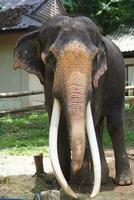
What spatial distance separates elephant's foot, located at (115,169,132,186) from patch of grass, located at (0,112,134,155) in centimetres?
334

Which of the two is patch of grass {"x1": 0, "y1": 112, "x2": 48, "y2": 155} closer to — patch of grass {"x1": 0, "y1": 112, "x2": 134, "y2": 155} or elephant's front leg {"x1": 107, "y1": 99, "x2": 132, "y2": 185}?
patch of grass {"x1": 0, "y1": 112, "x2": 134, "y2": 155}

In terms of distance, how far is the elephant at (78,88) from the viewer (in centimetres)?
489

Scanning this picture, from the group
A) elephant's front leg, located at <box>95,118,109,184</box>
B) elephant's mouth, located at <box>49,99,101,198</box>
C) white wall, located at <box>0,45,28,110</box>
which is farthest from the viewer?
white wall, located at <box>0,45,28,110</box>

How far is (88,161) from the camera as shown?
5883 millimetres

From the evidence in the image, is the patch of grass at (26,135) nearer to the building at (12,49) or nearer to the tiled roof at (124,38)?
the building at (12,49)

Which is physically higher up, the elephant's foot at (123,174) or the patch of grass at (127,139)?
the elephant's foot at (123,174)

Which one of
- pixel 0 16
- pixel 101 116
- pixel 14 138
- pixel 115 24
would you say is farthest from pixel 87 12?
pixel 101 116

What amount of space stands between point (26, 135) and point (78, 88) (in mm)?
7215

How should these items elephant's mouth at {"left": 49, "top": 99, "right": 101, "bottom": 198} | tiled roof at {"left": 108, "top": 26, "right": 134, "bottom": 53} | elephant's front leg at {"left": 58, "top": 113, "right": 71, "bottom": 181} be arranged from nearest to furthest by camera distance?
elephant's mouth at {"left": 49, "top": 99, "right": 101, "bottom": 198}, elephant's front leg at {"left": 58, "top": 113, "right": 71, "bottom": 181}, tiled roof at {"left": 108, "top": 26, "right": 134, "bottom": 53}

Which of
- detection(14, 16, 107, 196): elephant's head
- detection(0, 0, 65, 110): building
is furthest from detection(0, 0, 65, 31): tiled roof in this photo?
detection(14, 16, 107, 196): elephant's head

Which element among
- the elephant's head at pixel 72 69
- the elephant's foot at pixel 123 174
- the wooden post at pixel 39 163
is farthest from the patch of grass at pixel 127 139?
the elephant's head at pixel 72 69

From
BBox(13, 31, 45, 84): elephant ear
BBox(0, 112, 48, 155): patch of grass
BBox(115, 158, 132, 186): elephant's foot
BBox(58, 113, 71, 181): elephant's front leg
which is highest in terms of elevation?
BBox(13, 31, 45, 84): elephant ear

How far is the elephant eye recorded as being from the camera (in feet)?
17.6

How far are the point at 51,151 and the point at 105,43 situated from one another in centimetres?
159
